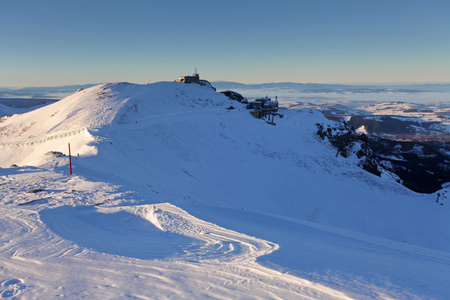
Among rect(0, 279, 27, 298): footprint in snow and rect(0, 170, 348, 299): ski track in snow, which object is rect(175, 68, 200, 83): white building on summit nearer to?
rect(0, 170, 348, 299): ski track in snow

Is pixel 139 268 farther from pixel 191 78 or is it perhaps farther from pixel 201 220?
pixel 191 78

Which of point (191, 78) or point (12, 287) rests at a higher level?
point (191, 78)

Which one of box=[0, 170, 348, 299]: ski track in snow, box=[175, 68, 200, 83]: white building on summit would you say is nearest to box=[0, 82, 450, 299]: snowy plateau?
box=[0, 170, 348, 299]: ski track in snow

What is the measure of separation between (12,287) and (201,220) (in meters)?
6.07

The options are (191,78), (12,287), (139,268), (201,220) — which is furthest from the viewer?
(191,78)

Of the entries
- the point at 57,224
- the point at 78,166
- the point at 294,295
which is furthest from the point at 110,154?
the point at 294,295

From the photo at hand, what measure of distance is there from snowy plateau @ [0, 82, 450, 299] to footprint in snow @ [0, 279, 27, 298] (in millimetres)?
39

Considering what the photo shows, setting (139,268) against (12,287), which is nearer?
(12,287)

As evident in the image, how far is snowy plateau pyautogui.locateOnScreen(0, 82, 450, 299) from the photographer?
5.57 metres

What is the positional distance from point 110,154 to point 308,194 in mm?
20608

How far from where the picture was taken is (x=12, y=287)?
5395 mm

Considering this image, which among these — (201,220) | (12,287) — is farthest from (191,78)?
(12,287)

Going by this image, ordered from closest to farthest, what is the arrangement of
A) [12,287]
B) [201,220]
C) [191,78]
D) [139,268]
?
[12,287] < [139,268] < [201,220] < [191,78]

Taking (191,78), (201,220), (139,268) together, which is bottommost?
(201,220)
